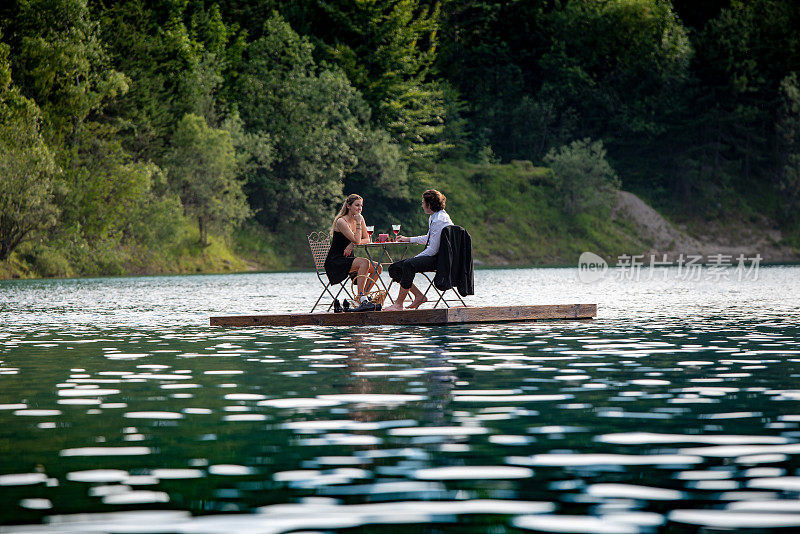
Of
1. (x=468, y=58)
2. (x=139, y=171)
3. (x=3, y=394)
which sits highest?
(x=468, y=58)

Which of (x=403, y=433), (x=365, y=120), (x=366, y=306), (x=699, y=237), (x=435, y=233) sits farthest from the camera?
(x=699, y=237)

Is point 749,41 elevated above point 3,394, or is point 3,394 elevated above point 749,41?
point 749,41

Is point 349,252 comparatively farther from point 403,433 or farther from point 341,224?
point 403,433

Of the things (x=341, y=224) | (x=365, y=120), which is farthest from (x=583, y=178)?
(x=341, y=224)

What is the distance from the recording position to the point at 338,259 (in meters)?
18.9

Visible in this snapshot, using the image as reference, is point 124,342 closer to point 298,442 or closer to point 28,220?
A: point 298,442

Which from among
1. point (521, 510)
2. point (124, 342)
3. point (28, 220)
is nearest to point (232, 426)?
point (521, 510)

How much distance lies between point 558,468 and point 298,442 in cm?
180

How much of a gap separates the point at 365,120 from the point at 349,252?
55785 mm

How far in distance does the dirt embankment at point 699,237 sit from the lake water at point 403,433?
68147mm

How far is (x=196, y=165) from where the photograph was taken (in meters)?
61.5

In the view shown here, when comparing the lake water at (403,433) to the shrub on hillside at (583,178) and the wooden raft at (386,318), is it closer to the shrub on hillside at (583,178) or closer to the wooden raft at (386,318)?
the wooden raft at (386,318)

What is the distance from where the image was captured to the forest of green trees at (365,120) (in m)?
56.5

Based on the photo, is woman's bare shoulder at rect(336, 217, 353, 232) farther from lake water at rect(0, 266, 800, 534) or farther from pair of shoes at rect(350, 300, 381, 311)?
lake water at rect(0, 266, 800, 534)
